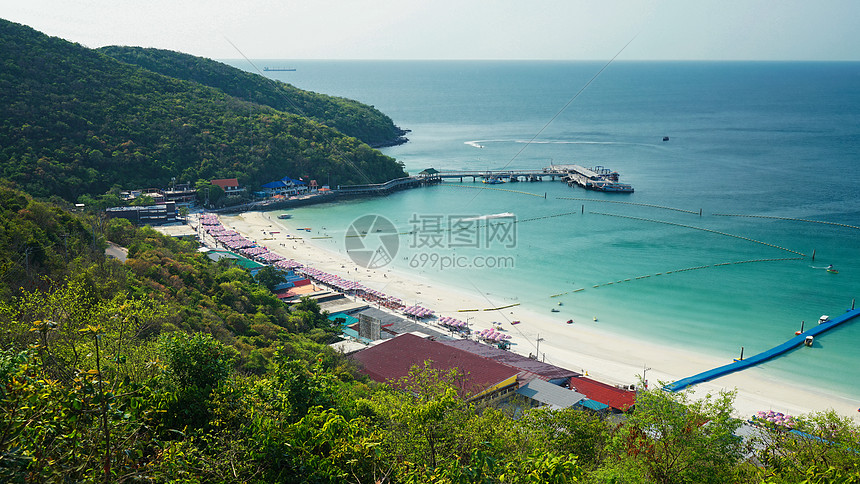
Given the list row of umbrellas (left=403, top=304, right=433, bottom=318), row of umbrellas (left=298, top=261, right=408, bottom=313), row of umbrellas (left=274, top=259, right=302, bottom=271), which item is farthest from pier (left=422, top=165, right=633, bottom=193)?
row of umbrellas (left=403, top=304, right=433, bottom=318)

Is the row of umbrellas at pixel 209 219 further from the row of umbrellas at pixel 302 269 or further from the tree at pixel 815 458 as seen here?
the tree at pixel 815 458

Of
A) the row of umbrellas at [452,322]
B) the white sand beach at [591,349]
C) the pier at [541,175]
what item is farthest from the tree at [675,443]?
the pier at [541,175]

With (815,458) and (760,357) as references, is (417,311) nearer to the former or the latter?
(760,357)

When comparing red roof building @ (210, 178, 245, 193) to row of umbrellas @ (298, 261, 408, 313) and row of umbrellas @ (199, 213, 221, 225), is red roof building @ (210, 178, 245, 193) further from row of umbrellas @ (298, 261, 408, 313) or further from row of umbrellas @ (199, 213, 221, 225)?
row of umbrellas @ (298, 261, 408, 313)

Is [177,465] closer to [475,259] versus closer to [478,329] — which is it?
[478,329]

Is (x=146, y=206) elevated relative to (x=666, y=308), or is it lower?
elevated

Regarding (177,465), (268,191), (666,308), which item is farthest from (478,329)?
(268,191)
